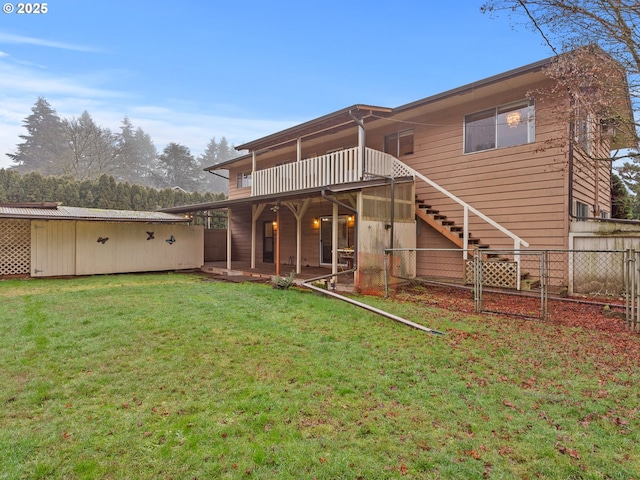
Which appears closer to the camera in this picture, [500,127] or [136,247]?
[500,127]

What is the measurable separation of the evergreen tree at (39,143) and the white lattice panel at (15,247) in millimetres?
33902

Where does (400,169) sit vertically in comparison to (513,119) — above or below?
below

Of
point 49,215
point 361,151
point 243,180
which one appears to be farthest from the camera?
point 243,180

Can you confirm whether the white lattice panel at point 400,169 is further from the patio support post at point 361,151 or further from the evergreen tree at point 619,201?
the evergreen tree at point 619,201

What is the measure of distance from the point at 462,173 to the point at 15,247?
1502 centimetres

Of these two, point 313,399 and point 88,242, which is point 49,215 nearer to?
point 88,242

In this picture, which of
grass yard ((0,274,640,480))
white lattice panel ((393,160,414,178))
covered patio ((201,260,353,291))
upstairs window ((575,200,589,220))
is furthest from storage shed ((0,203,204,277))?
upstairs window ((575,200,589,220))

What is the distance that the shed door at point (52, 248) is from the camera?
38.7ft

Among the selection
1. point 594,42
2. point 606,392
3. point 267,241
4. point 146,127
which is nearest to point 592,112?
point 594,42

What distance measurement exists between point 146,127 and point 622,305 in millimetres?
66531

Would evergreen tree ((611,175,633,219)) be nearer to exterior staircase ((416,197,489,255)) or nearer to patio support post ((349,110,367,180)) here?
exterior staircase ((416,197,489,255))

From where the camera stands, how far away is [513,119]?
29.9 feet

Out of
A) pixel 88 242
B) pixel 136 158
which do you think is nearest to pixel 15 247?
pixel 88 242

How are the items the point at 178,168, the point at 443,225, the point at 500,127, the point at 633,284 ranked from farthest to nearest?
Answer: the point at 178,168, the point at 443,225, the point at 500,127, the point at 633,284
